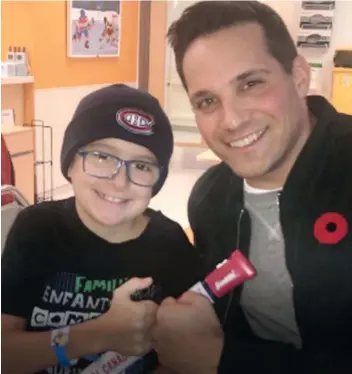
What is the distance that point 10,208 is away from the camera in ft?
2.23

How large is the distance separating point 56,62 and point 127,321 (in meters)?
0.37

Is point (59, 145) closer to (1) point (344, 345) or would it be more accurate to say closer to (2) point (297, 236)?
(2) point (297, 236)

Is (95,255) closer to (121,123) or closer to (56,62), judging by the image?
(121,123)

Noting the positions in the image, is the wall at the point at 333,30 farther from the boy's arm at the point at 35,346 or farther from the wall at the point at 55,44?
the boy's arm at the point at 35,346

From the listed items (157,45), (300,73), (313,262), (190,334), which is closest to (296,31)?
(300,73)

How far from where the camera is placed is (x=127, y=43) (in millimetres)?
753

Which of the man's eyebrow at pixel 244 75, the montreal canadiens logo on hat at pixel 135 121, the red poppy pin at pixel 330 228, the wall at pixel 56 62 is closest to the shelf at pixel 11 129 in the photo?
the wall at pixel 56 62

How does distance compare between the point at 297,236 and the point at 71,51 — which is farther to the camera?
the point at 71,51

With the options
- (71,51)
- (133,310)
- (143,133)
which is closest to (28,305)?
(133,310)

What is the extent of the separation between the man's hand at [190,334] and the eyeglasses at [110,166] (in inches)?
5.8

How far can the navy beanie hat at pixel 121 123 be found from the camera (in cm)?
63

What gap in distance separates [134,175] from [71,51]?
231mm

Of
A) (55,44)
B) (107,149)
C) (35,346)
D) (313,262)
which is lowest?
(35,346)

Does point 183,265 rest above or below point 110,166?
below
